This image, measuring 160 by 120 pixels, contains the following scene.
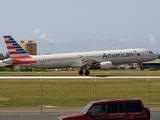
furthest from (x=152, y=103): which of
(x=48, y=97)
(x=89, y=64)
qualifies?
(x=89, y=64)

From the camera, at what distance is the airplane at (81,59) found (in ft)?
191

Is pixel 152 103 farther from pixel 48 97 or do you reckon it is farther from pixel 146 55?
pixel 146 55

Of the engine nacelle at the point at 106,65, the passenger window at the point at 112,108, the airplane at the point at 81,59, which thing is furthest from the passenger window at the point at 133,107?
the airplane at the point at 81,59

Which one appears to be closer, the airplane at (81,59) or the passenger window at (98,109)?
the passenger window at (98,109)

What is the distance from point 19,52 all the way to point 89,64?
1014cm

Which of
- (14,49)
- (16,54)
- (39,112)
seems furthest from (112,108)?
(14,49)

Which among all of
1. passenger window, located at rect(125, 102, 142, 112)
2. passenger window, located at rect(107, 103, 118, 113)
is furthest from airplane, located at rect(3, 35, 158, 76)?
Result: passenger window, located at rect(125, 102, 142, 112)

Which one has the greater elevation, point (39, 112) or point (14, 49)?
point (14, 49)

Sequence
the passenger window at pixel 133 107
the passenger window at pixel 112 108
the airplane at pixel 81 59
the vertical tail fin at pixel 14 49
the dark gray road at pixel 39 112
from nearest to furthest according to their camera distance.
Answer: the passenger window at pixel 133 107 < the passenger window at pixel 112 108 < the dark gray road at pixel 39 112 < the airplane at pixel 81 59 < the vertical tail fin at pixel 14 49

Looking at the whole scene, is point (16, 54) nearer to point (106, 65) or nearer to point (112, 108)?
point (106, 65)

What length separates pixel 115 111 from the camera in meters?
16.4

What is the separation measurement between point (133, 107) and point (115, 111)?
2.36 ft

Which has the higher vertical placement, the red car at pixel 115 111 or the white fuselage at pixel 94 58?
the white fuselage at pixel 94 58

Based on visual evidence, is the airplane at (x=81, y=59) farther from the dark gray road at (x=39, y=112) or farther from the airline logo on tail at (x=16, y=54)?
the dark gray road at (x=39, y=112)
